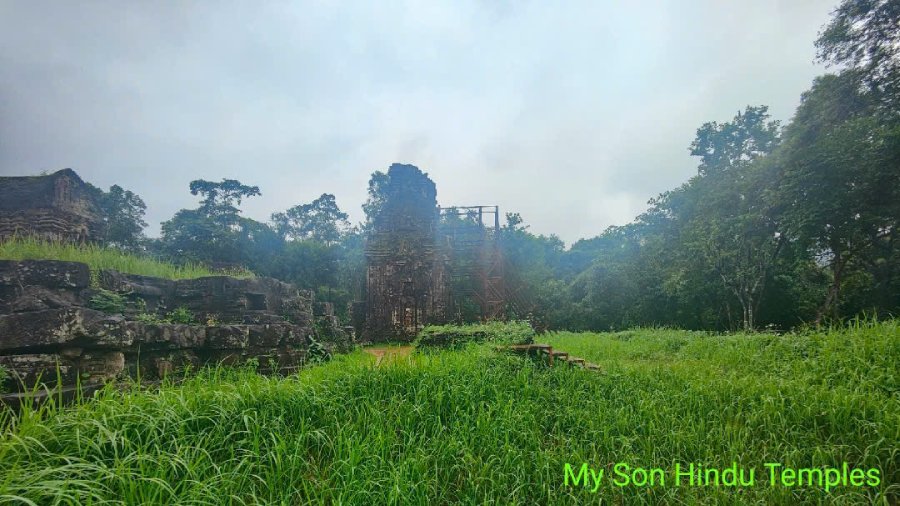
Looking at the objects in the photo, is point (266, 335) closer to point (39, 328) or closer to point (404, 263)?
point (39, 328)

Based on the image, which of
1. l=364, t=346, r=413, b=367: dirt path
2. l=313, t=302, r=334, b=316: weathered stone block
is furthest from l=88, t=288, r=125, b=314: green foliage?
l=313, t=302, r=334, b=316: weathered stone block

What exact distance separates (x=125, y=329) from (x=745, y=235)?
19369 millimetres

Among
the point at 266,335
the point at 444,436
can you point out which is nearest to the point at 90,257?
the point at 266,335

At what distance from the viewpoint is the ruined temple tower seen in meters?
17.3

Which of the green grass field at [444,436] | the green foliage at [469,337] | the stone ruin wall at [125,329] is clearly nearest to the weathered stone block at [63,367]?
the stone ruin wall at [125,329]

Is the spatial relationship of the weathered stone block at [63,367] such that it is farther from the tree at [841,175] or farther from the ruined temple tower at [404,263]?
the tree at [841,175]

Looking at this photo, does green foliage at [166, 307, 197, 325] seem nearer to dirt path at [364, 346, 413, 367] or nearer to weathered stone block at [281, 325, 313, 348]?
weathered stone block at [281, 325, 313, 348]

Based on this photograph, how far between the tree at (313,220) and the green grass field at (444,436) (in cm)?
3315

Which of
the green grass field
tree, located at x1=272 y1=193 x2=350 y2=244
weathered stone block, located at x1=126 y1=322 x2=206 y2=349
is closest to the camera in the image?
the green grass field

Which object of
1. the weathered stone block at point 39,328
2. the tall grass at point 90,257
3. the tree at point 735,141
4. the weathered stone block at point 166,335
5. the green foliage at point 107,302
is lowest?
the weathered stone block at point 166,335

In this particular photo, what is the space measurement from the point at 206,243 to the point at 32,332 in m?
21.9

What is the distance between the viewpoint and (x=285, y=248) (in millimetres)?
26844

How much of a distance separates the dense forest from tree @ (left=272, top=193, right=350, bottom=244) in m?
6.35

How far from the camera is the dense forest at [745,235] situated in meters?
10.7
